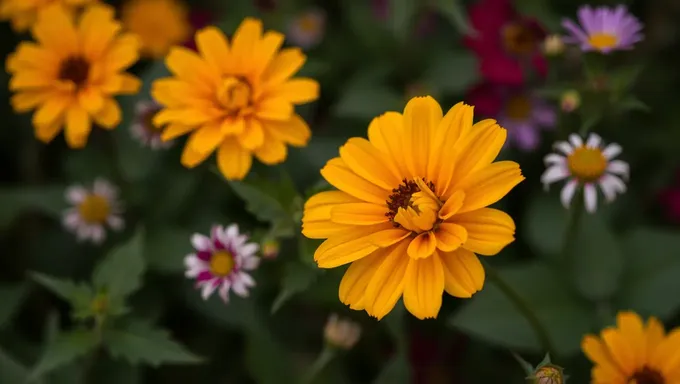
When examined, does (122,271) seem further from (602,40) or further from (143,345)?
(602,40)

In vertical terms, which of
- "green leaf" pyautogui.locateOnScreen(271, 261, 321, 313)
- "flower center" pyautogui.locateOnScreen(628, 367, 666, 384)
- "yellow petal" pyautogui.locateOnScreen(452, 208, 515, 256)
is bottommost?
"green leaf" pyautogui.locateOnScreen(271, 261, 321, 313)

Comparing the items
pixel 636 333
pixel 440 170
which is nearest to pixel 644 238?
pixel 636 333

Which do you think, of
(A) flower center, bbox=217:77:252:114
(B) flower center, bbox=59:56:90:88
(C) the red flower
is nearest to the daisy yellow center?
(C) the red flower

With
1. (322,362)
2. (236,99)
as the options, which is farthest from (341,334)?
(236,99)

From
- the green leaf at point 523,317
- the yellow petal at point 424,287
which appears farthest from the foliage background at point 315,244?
the yellow petal at point 424,287

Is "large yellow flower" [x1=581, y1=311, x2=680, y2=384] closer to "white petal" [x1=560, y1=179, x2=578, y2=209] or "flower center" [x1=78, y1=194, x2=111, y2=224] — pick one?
"white petal" [x1=560, y1=179, x2=578, y2=209]

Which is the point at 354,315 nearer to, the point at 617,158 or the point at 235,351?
the point at 235,351

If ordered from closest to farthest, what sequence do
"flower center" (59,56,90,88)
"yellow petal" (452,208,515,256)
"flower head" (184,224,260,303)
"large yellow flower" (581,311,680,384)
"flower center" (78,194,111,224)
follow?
"yellow petal" (452,208,515,256), "large yellow flower" (581,311,680,384), "flower head" (184,224,260,303), "flower center" (59,56,90,88), "flower center" (78,194,111,224)

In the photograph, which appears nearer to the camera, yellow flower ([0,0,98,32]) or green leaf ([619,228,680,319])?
green leaf ([619,228,680,319])
